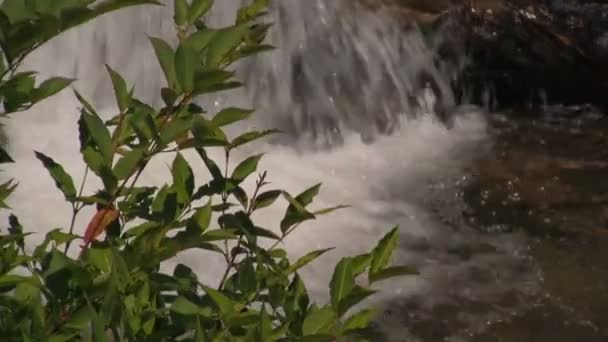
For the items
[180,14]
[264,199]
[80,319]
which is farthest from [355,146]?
[80,319]

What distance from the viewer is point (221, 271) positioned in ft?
11.7

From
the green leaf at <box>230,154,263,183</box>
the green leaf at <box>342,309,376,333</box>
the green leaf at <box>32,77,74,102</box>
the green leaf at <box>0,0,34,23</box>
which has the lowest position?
the green leaf at <box>342,309,376,333</box>

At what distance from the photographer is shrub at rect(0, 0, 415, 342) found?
1.17m

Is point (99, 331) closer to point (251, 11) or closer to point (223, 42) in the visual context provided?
point (223, 42)

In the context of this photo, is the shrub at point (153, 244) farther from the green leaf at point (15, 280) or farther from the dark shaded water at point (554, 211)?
the dark shaded water at point (554, 211)

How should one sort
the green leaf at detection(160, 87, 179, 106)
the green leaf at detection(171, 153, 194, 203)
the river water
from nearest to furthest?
the green leaf at detection(160, 87, 179, 106)
the green leaf at detection(171, 153, 194, 203)
the river water

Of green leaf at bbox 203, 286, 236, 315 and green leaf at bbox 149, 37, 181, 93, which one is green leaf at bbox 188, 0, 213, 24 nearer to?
green leaf at bbox 149, 37, 181, 93

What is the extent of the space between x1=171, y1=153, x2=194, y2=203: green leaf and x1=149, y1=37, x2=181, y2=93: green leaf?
13cm

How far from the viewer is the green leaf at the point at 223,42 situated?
1287mm

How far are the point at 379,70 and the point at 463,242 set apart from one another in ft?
5.68

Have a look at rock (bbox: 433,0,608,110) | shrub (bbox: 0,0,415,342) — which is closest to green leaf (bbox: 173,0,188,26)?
shrub (bbox: 0,0,415,342)

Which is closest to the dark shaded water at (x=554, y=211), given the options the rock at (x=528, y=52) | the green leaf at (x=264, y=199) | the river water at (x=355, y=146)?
the river water at (x=355, y=146)

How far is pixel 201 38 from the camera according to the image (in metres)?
1.28

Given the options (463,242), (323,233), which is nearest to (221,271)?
(323,233)
